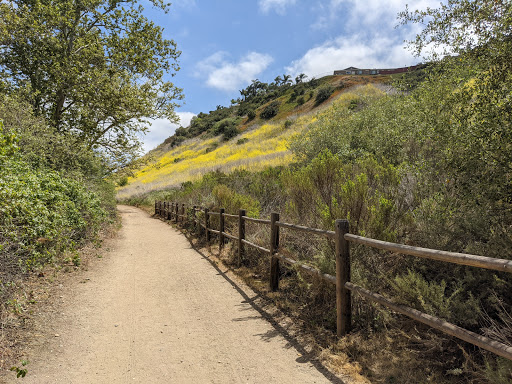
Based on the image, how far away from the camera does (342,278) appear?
148 inches

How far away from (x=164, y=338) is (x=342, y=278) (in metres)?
2.36

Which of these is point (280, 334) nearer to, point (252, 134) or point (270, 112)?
point (252, 134)

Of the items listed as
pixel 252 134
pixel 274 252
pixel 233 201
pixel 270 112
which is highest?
pixel 270 112

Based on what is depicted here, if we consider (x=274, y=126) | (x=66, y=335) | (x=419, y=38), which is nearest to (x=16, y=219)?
(x=66, y=335)

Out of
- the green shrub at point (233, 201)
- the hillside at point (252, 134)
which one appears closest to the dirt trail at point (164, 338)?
the green shrub at point (233, 201)

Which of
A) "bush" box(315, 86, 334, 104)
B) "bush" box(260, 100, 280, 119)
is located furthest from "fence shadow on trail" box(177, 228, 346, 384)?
"bush" box(260, 100, 280, 119)

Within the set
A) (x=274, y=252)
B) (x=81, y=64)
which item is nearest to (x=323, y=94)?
(x=81, y=64)

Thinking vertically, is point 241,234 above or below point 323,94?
below

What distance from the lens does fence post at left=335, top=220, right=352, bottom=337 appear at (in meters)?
3.77

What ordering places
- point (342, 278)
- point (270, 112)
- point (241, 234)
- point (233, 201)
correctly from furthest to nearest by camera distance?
1. point (270, 112)
2. point (233, 201)
3. point (241, 234)
4. point (342, 278)

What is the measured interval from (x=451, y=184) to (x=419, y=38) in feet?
8.72

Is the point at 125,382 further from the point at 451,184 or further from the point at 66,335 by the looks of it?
the point at 451,184

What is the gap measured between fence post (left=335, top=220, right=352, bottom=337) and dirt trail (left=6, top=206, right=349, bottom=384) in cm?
60

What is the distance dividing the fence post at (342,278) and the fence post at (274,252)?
6.15 feet
